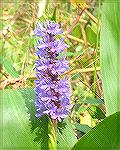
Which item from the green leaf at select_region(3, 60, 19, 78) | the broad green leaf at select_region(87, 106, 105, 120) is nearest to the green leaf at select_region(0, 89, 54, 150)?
the broad green leaf at select_region(87, 106, 105, 120)

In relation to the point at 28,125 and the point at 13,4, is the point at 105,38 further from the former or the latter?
the point at 13,4

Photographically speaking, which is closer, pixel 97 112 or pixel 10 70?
pixel 97 112

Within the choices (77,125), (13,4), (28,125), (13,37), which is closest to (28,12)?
(13,37)

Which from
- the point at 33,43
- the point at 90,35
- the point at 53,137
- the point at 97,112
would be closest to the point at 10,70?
the point at 33,43

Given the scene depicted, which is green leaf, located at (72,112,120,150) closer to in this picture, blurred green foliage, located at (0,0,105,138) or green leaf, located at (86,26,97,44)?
blurred green foliage, located at (0,0,105,138)

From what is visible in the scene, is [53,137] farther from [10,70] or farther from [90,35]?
[90,35]

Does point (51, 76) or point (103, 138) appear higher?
point (51, 76)

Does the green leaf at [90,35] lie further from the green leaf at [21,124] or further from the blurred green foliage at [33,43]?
the green leaf at [21,124]
